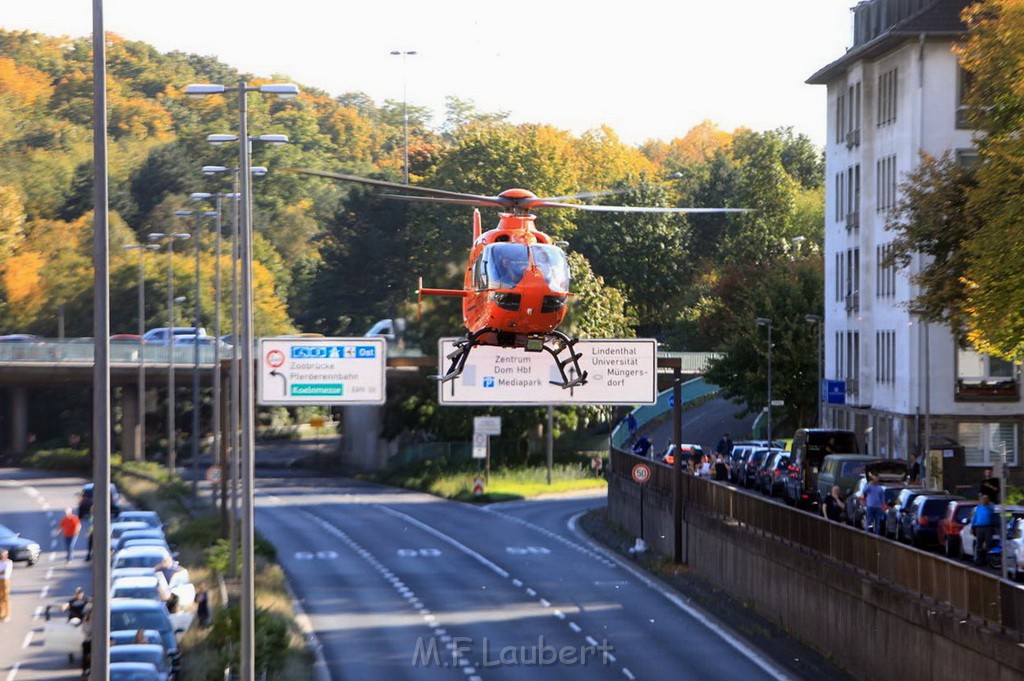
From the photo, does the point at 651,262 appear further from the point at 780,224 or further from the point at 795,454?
Answer: the point at 795,454

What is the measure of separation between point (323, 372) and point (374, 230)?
7655 cm

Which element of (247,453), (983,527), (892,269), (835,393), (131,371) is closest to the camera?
(247,453)

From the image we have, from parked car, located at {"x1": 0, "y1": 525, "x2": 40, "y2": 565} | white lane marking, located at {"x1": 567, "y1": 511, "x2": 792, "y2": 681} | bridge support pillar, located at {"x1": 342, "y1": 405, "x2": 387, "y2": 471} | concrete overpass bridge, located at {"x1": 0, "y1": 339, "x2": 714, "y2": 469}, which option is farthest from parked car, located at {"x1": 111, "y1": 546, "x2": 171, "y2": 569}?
bridge support pillar, located at {"x1": 342, "y1": 405, "x2": 387, "y2": 471}

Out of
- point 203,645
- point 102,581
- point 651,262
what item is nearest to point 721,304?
point 651,262

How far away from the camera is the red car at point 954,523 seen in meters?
37.2

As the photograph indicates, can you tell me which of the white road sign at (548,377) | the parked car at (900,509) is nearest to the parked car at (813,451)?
the parked car at (900,509)

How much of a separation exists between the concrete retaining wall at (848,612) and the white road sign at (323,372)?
9658 mm

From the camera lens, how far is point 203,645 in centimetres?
3444

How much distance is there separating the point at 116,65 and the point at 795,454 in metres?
113

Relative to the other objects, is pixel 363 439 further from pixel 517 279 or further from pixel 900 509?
pixel 517 279

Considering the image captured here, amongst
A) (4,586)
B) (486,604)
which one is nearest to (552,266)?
(486,604)

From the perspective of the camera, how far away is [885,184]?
235 feet

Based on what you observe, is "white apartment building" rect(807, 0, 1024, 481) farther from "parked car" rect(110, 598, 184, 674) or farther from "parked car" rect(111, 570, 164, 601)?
"parked car" rect(110, 598, 184, 674)

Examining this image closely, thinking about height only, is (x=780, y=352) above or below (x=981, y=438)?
above
